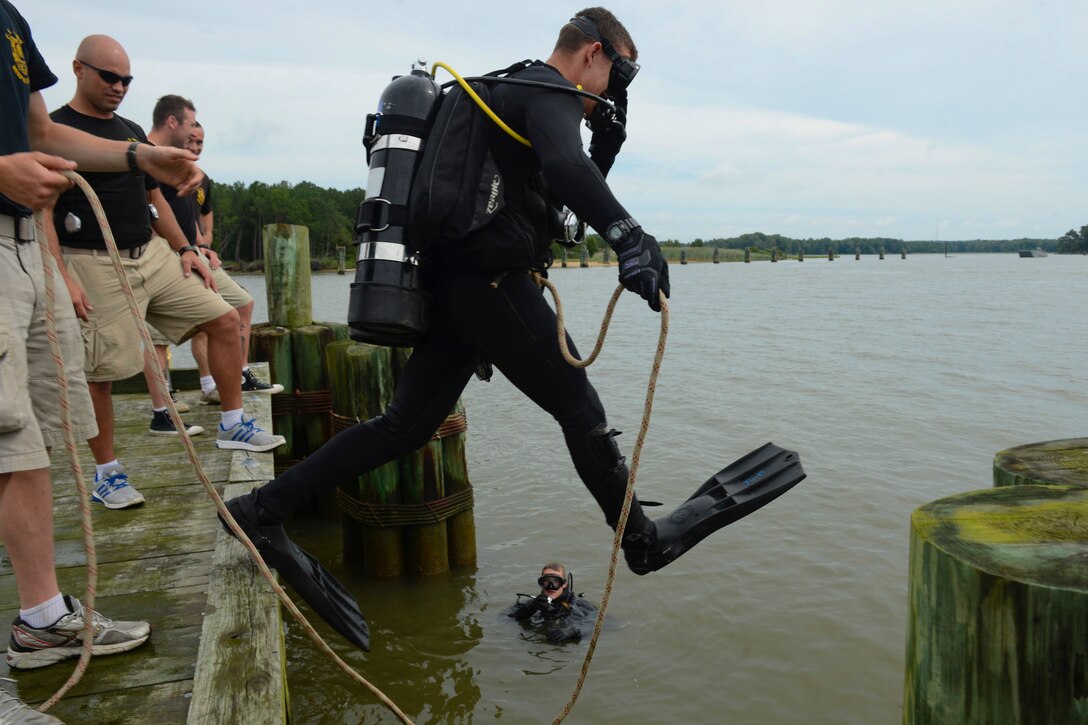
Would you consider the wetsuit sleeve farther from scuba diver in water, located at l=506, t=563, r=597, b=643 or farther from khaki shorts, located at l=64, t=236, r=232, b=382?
scuba diver in water, located at l=506, t=563, r=597, b=643

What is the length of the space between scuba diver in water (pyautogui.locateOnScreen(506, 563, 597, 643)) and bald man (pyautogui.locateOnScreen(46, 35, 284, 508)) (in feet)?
6.78

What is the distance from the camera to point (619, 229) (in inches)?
116

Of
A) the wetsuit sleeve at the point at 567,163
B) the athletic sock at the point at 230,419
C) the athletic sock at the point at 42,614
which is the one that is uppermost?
the wetsuit sleeve at the point at 567,163

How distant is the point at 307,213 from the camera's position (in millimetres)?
98312

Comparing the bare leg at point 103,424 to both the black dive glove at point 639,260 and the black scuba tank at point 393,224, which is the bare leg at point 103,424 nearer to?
the black scuba tank at point 393,224

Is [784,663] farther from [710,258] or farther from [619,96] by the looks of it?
[710,258]

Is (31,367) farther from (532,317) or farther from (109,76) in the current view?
(109,76)

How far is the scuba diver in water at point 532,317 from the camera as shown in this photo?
115 inches

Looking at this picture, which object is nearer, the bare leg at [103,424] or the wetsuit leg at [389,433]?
the wetsuit leg at [389,433]

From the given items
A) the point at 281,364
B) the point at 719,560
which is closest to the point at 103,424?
the point at 281,364

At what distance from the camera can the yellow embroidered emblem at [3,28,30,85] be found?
8.80ft

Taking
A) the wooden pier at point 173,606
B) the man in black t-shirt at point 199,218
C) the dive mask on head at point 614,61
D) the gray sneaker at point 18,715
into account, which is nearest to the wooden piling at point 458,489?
the wooden pier at point 173,606

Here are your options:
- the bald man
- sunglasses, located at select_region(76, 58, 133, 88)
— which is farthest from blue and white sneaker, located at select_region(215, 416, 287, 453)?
sunglasses, located at select_region(76, 58, 133, 88)

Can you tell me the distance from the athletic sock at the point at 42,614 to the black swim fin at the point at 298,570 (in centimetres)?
76
